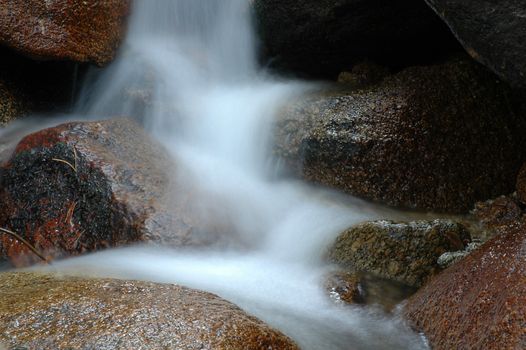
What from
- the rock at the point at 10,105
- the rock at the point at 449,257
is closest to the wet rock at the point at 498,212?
the rock at the point at 449,257

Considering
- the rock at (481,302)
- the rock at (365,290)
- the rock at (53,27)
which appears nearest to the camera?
the rock at (481,302)

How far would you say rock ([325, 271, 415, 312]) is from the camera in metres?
3.88

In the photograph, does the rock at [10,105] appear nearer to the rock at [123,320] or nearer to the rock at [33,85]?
the rock at [33,85]

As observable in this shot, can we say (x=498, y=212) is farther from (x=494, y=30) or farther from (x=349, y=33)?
(x=349, y=33)

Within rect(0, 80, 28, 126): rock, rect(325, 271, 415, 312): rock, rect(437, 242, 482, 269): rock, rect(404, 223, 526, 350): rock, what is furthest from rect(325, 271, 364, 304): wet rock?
rect(0, 80, 28, 126): rock

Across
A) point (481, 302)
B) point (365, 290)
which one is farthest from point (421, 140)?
point (481, 302)

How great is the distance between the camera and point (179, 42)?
23.9ft

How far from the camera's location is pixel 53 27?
5.75m

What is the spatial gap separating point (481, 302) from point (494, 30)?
6.49 ft

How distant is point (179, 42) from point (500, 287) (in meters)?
5.45

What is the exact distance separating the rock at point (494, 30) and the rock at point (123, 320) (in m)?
2.54

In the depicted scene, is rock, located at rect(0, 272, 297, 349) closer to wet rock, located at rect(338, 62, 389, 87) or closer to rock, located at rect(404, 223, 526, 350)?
rock, located at rect(404, 223, 526, 350)

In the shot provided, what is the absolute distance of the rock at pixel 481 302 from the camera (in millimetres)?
2621

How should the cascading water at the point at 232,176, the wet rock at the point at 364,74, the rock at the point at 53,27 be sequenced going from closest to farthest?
the cascading water at the point at 232,176, the rock at the point at 53,27, the wet rock at the point at 364,74
